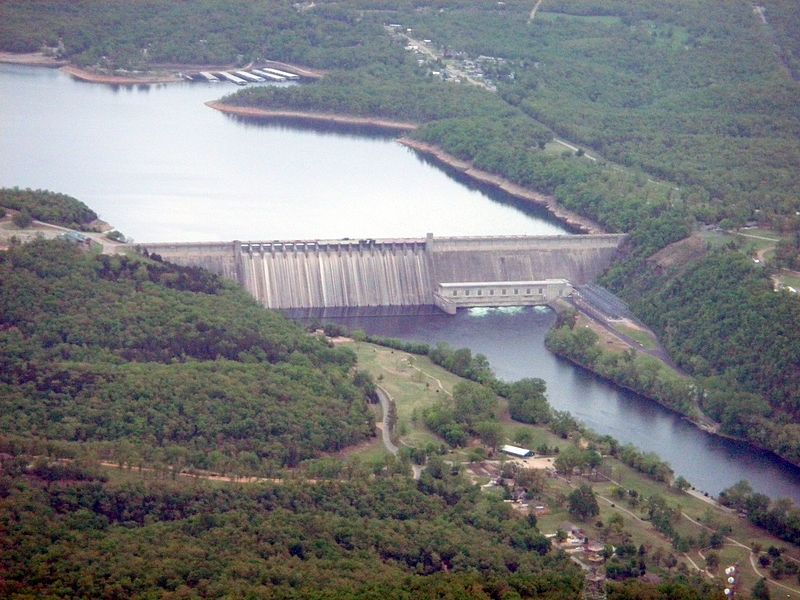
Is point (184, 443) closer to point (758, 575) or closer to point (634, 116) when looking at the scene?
point (758, 575)

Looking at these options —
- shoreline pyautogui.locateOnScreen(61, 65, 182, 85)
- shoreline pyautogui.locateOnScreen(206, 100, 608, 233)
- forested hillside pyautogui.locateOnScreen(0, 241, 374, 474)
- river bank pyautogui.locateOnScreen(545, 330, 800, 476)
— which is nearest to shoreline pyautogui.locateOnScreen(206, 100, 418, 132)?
shoreline pyautogui.locateOnScreen(206, 100, 608, 233)

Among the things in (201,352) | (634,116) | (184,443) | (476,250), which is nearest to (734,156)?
(634,116)

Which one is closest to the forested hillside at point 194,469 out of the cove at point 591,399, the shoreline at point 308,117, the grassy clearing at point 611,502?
the grassy clearing at point 611,502

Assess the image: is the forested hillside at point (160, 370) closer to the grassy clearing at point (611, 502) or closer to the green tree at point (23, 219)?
the grassy clearing at point (611, 502)

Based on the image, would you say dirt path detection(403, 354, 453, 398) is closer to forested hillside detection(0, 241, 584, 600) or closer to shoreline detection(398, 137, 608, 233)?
forested hillside detection(0, 241, 584, 600)

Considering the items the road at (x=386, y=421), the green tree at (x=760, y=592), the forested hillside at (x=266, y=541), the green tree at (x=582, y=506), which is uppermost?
the forested hillside at (x=266, y=541)
